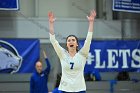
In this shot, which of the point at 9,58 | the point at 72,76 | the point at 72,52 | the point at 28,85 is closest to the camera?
the point at 72,76

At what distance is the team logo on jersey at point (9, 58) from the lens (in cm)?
1169

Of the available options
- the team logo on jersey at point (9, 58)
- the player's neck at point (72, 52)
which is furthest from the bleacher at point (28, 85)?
the player's neck at point (72, 52)

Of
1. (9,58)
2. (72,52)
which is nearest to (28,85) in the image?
(9,58)

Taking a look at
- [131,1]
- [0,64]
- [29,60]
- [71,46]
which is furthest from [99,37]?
[71,46]

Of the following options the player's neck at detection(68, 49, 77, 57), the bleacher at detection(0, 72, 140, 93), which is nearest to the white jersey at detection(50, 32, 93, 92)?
the player's neck at detection(68, 49, 77, 57)

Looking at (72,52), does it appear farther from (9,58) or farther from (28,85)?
(28,85)

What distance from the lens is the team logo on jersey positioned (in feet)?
38.3

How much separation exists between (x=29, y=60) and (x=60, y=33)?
1530 millimetres

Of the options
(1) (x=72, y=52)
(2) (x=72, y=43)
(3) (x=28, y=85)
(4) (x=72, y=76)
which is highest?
(2) (x=72, y=43)

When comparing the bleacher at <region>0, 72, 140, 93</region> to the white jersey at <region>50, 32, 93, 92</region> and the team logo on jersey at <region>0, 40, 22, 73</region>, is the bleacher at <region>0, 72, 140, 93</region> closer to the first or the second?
the team logo on jersey at <region>0, 40, 22, 73</region>

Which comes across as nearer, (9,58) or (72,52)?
(72,52)

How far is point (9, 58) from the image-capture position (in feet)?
38.6

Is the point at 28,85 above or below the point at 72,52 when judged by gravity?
below

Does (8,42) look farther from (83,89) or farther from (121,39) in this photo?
(83,89)
